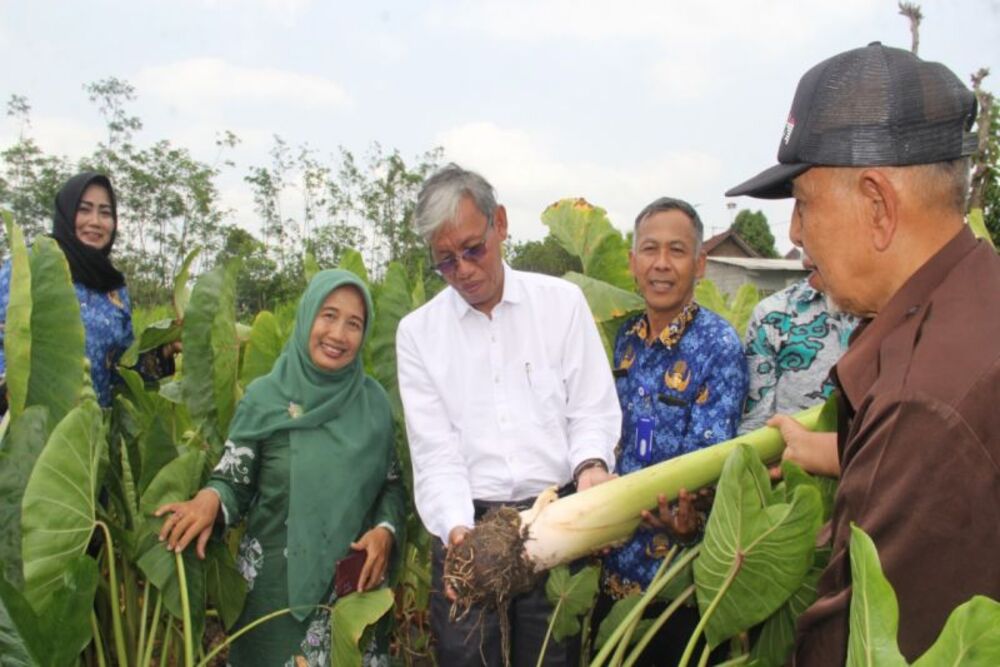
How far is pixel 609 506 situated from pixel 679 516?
7.6 inches

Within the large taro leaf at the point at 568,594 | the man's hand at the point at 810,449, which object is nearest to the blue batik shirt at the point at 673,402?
the large taro leaf at the point at 568,594

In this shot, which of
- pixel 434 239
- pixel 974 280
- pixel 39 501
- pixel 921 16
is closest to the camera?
pixel 974 280

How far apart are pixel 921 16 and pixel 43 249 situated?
1290cm

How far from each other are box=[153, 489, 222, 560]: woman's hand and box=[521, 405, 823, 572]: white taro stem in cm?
90

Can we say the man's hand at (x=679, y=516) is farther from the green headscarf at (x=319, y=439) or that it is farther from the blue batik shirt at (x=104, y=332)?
the blue batik shirt at (x=104, y=332)

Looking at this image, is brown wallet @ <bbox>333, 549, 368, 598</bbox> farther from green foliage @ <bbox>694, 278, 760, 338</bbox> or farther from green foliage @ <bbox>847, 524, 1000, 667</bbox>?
green foliage @ <bbox>694, 278, 760, 338</bbox>

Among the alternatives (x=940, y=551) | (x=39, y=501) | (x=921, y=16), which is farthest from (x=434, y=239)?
(x=921, y=16)

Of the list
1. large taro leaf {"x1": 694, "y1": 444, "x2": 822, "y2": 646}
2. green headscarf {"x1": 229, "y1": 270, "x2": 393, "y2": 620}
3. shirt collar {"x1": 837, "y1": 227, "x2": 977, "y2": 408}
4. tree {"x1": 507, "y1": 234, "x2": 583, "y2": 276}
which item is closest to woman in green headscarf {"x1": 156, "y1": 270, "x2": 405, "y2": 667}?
green headscarf {"x1": 229, "y1": 270, "x2": 393, "y2": 620}

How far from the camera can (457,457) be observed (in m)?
2.20

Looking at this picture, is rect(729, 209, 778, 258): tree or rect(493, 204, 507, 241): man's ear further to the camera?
rect(729, 209, 778, 258): tree

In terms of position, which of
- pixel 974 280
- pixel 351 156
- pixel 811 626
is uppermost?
pixel 351 156

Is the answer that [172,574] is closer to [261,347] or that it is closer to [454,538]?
[454,538]

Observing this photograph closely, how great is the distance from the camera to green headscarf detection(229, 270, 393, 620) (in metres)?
2.35

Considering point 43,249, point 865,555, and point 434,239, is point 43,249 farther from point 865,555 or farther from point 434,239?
point 865,555
